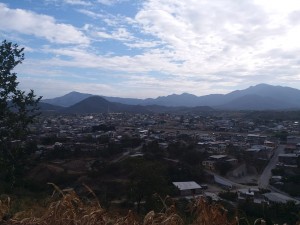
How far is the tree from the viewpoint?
728 centimetres

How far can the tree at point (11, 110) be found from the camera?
7.28m

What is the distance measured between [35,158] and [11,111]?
56.0 ft

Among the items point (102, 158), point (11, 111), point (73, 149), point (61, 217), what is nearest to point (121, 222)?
point (61, 217)

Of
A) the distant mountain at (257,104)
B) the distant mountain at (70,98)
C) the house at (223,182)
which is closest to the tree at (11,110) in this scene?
the house at (223,182)

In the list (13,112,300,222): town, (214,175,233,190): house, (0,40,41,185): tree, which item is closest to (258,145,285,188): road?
(13,112,300,222): town

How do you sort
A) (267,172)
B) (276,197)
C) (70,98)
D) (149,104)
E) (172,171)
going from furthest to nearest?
(70,98) → (149,104) → (267,172) → (172,171) → (276,197)

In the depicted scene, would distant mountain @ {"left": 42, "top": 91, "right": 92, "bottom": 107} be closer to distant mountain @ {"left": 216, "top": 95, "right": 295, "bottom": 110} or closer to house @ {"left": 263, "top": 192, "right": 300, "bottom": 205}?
distant mountain @ {"left": 216, "top": 95, "right": 295, "bottom": 110}

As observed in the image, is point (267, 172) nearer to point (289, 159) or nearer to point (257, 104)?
point (289, 159)

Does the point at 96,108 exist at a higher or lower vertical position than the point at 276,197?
higher

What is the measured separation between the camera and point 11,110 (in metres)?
7.80

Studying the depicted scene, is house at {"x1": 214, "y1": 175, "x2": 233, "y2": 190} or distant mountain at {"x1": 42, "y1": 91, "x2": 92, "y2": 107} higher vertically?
distant mountain at {"x1": 42, "y1": 91, "x2": 92, "y2": 107}

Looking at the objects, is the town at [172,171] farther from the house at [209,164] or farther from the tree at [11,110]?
the tree at [11,110]

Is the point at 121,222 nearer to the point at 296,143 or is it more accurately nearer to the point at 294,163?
the point at 294,163

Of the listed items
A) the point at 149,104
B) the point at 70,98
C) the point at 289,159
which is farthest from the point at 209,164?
the point at 70,98
